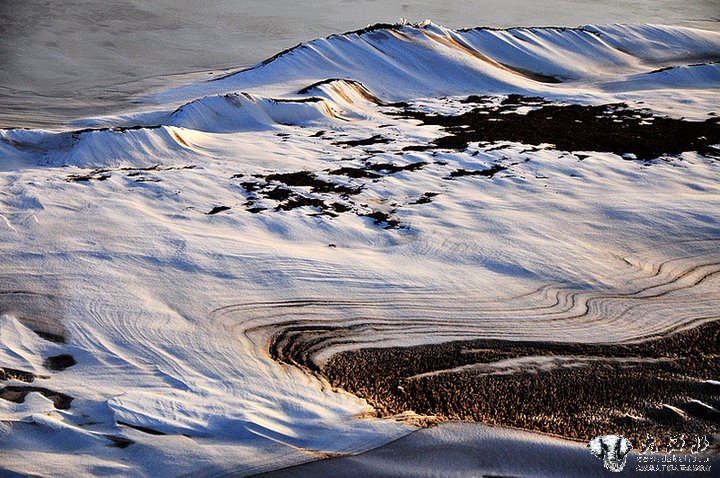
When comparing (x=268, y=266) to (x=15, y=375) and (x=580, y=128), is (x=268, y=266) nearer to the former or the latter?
(x=15, y=375)

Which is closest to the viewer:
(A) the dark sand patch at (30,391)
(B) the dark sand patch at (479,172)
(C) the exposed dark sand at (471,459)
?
(C) the exposed dark sand at (471,459)

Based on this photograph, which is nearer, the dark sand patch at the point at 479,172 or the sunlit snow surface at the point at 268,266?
the sunlit snow surface at the point at 268,266

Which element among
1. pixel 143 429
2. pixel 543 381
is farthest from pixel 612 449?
pixel 143 429

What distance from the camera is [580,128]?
3.71 meters

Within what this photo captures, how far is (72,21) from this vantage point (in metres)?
6.29

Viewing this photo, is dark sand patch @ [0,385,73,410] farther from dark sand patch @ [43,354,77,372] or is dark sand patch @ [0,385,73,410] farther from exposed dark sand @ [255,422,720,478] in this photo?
exposed dark sand @ [255,422,720,478]

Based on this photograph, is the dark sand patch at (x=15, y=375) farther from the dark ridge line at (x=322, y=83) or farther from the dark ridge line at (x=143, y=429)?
the dark ridge line at (x=322, y=83)

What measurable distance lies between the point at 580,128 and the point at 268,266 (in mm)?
2080

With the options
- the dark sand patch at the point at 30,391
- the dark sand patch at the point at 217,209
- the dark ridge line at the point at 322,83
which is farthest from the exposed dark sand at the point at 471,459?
the dark ridge line at the point at 322,83

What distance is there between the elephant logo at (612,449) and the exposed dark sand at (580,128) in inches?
75.5

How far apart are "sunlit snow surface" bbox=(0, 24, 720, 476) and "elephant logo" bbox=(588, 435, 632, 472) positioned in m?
0.42

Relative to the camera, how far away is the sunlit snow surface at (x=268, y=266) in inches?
66.4

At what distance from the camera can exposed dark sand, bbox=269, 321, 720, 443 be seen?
1.76m

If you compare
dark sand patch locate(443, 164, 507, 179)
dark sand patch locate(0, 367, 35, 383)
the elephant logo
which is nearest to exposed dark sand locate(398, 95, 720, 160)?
dark sand patch locate(443, 164, 507, 179)
